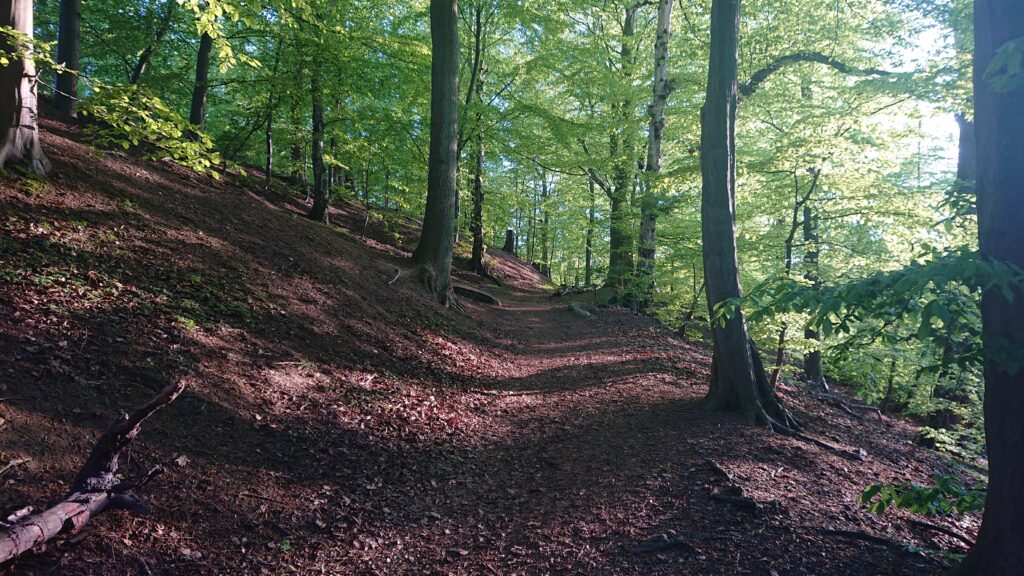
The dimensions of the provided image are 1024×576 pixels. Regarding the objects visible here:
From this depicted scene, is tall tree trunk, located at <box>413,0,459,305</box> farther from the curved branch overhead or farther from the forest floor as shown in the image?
the curved branch overhead

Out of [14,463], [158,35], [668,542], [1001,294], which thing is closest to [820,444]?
[668,542]

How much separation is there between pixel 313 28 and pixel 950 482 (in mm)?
12098

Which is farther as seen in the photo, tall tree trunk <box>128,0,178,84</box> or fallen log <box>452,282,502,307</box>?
fallen log <box>452,282,502,307</box>

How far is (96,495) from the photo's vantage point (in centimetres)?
272

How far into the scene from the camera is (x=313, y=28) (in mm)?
9992

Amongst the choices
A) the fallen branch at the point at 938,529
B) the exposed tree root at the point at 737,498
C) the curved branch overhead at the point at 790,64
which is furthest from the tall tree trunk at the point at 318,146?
the fallen branch at the point at 938,529

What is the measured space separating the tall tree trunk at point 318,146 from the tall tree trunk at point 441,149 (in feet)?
9.04

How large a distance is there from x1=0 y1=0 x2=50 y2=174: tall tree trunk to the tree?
5.95 metres

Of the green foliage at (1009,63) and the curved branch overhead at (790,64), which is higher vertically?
the curved branch overhead at (790,64)

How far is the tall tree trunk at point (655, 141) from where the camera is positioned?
→ 38.8ft

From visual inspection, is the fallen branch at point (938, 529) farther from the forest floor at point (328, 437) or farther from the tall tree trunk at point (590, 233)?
the tall tree trunk at point (590, 233)

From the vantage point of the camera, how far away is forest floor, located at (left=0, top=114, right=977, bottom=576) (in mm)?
3189

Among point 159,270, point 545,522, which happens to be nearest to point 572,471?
point 545,522

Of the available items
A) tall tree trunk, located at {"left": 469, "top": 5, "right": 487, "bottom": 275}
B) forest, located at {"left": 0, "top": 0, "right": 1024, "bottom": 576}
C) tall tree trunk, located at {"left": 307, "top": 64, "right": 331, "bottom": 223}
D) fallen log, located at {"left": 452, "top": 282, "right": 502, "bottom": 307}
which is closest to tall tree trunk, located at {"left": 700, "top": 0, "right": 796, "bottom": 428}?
forest, located at {"left": 0, "top": 0, "right": 1024, "bottom": 576}
